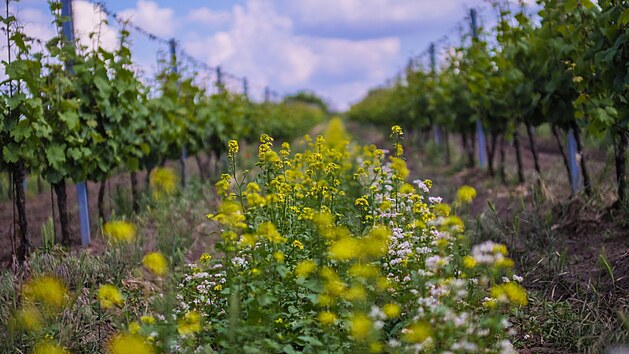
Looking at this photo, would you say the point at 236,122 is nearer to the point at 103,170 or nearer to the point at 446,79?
the point at 446,79

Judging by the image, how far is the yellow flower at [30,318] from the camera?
3432mm

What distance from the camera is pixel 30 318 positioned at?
342 cm

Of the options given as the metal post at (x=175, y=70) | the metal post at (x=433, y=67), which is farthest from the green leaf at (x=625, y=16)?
the metal post at (x=433, y=67)

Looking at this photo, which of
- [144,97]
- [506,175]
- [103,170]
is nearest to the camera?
[103,170]

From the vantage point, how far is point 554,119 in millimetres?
7082

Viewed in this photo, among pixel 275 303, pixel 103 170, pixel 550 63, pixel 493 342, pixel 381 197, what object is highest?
pixel 550 63

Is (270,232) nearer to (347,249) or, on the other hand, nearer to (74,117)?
(347,249)

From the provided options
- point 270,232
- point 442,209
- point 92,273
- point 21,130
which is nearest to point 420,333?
point 270,232

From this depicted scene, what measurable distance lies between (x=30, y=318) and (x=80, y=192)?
3554 mm

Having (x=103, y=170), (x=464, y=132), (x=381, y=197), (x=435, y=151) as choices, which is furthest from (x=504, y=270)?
(x=435, y=151)

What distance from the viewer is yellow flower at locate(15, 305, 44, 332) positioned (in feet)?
11.3

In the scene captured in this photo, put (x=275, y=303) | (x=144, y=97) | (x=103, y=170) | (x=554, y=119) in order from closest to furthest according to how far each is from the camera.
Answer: (x=275, y=303), (x=103, y=170), (x=554, y=119), (x=144, y=97)

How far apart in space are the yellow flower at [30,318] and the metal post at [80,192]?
2224 millimetres

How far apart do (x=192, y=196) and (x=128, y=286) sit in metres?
3.96
